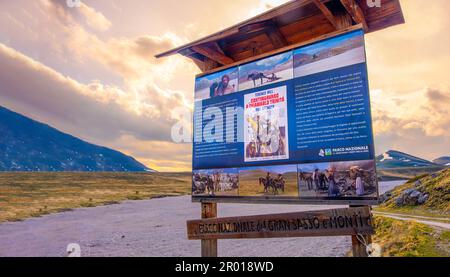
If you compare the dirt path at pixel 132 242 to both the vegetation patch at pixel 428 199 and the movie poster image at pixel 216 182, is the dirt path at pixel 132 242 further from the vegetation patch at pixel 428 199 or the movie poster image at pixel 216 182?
the movie poster image at pixel 216 182

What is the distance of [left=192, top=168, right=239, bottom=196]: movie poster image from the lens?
7.02 metres

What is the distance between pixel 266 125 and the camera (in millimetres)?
6676

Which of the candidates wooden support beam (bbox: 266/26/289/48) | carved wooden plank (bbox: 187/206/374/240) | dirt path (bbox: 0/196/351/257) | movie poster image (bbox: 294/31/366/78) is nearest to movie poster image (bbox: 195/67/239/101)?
wooden support beam (bbox: 266/26/289/48)

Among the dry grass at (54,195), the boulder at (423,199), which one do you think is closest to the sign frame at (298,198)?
the boulder at (423,199)

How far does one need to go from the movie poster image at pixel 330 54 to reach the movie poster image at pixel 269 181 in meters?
2.02

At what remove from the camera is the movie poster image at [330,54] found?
5.69m

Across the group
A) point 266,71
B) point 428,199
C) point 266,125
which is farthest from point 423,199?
point 266,71

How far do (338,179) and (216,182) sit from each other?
291 cm

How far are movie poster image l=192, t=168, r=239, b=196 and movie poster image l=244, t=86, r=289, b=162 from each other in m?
0.56

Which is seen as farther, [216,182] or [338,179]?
[216,182]

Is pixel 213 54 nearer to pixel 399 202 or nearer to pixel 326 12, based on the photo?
pixel 326 12

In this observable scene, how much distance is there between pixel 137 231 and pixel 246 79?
21557mm
